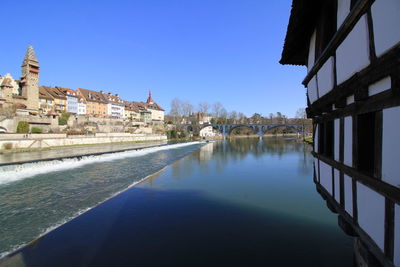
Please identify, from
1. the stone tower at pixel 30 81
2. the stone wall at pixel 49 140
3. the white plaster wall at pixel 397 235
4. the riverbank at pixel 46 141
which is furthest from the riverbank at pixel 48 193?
the stone tower at pixel 30 81

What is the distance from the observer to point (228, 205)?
1109 cm

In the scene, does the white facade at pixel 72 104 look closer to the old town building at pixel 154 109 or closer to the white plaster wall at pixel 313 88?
the old town building at pixel 154 109

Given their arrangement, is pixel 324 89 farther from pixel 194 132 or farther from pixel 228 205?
pixel 194 132

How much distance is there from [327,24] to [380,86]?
2.61 m

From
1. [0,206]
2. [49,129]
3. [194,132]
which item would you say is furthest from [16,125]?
[194,132]

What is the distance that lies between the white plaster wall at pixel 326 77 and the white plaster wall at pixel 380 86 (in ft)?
5.03

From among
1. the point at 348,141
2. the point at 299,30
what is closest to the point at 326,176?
the point at 348,141

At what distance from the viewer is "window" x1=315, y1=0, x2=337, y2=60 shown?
4.58 metres

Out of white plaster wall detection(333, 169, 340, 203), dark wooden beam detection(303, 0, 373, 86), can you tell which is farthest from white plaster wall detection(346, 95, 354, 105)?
white plaster wall detection(333, 169, 340, 203)

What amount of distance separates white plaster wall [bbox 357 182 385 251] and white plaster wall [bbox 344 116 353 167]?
0.43m

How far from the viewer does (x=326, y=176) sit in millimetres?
5406

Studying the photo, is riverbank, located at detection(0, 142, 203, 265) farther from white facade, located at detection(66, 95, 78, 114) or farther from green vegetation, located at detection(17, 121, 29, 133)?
white facade, located at detection(66, 95, 78, 114)

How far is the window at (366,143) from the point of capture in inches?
130

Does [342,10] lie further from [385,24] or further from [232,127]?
[232,127]
